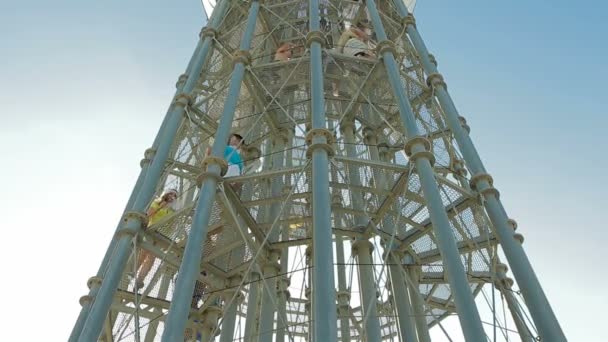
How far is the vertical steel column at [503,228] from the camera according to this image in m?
6.38

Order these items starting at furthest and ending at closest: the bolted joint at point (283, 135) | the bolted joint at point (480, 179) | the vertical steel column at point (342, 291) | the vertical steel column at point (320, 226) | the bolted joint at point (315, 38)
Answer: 1. the bolted joint at point (283, 135)
2. the vertical steel column at point (342, 291)
3. the bolted joint at point (315, 38)
4. the bolted joint at point (480, 179)
5. the vertical steel column at point (320, 226)

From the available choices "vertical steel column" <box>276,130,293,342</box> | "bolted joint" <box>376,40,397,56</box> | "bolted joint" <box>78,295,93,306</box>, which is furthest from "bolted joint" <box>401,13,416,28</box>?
"bolted joint" <box>78,295,93,306</box>

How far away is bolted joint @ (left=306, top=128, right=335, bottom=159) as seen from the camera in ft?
22.8

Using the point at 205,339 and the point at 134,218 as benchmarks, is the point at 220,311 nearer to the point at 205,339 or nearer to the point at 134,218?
the point at 205,339

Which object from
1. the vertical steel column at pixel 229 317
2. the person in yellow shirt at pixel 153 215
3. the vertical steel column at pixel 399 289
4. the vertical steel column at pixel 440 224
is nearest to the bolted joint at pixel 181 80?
the person in yellow shirt at pixel 153 215

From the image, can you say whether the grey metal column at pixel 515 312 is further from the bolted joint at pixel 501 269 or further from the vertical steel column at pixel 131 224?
the vertical steel column at pixel 131 224

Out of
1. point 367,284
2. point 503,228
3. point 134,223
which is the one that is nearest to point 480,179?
point 503,228

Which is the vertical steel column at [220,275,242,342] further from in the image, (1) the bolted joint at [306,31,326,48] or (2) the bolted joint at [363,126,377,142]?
(2) the bolted joint at [363,126,377,142]

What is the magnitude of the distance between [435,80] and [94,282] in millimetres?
7541

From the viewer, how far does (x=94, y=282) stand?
8781 millimetres

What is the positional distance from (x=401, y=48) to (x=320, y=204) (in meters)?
7.79

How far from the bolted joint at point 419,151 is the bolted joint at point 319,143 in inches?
44.8

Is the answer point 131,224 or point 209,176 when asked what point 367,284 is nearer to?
point 209,176

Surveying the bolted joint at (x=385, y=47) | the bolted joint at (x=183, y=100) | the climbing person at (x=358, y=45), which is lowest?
the bolted joint at (x=183, y=100)
